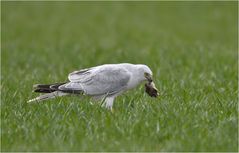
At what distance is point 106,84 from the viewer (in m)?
8.16

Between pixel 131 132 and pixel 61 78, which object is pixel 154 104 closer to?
pixel 131 132

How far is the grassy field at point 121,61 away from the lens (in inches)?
266

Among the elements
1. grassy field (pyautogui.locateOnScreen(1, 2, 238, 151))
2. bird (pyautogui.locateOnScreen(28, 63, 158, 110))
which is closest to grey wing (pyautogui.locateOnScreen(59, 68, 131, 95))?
bird (pyautogui.locateOnScreen(28, 63, 158, 110))

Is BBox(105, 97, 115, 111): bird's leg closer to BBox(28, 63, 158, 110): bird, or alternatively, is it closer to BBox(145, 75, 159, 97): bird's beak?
BBox(28, 63, 158, 110): bird

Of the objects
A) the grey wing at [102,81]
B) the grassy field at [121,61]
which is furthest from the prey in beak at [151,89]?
the grey wing at [102,81]

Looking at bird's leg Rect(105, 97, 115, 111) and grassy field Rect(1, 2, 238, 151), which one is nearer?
grassy field Rect(1, 2, 238, 151)

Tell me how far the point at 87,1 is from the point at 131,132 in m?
17.7

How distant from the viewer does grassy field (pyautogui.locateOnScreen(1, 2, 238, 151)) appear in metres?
6.77

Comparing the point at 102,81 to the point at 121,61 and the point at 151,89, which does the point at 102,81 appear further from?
the point at 121,61

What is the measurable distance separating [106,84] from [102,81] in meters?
0.06

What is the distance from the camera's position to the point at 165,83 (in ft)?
33.1

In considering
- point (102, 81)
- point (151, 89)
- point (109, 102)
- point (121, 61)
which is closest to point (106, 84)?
point (102, 81)

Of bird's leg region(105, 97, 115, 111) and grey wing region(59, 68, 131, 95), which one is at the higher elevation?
grey wing region(59, 68, 131, 95)

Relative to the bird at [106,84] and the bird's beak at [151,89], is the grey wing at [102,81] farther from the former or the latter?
the bird's beak at [151,89]
